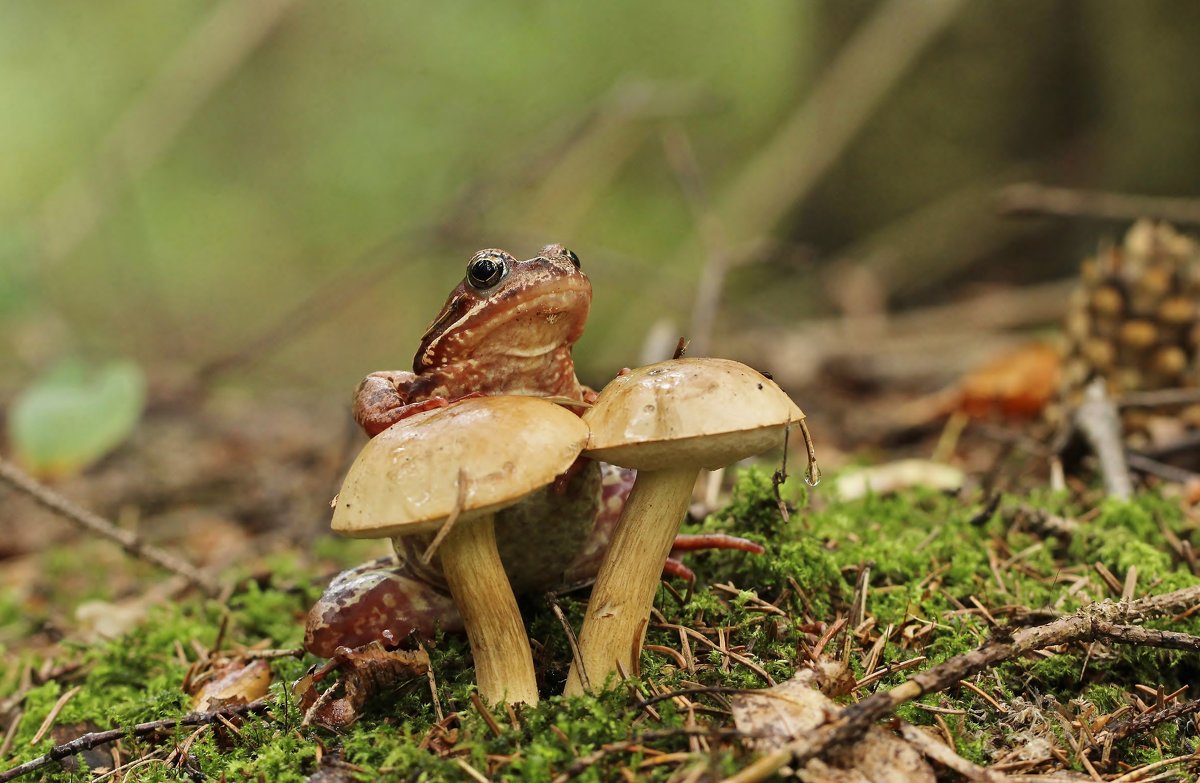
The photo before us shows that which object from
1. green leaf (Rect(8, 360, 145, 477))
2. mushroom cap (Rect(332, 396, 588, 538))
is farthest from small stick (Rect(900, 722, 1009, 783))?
green leaf (Rect(8, 360, 145, 477))

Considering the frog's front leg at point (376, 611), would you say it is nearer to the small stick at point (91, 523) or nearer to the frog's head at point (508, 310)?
the frog's head at point (508, 310)

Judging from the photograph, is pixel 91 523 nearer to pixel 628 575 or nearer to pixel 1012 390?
pixel 628 575

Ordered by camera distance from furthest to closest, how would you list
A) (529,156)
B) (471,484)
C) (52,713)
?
(529,156) → (52,713) → (471,484)

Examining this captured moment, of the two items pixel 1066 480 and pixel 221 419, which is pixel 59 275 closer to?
pixel 221 419

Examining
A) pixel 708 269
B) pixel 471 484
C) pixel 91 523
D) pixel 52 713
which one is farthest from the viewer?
pixel 708 269

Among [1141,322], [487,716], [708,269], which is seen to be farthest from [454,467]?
[1141,322]

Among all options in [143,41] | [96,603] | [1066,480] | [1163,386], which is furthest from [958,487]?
[143,41]

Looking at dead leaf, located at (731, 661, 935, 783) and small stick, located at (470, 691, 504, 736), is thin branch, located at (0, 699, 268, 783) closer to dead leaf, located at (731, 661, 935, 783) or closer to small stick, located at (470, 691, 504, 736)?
small stick, located at (470, 691, 504, 736)
